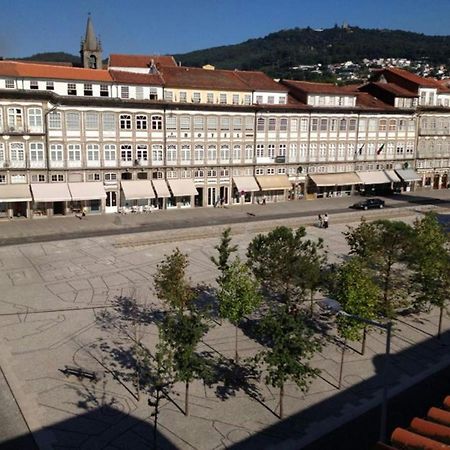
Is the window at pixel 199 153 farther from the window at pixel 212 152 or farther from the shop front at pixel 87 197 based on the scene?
the shop front at pixel 87 197

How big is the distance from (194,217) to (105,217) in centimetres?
946

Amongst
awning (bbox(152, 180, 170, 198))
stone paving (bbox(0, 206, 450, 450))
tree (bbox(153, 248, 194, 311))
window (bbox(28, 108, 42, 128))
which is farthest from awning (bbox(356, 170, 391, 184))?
tree (bbox(153, 248, 194, 311))

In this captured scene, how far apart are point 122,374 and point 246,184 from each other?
44.6 meters

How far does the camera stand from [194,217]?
60125 millimetres

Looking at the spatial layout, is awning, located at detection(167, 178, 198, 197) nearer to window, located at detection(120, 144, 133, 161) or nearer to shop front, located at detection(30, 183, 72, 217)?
window, located at detection(120, 144, 133, 161)

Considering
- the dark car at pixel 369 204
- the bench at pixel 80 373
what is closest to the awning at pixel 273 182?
the dark car at pixel 369 204

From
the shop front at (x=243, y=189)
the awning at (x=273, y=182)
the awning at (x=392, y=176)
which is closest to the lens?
the shop front at (x=243, y=189)

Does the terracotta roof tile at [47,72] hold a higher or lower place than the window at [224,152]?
higher

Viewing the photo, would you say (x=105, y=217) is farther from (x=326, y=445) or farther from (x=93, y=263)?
(x=326, y=445)

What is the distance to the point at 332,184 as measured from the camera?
74.2 metres

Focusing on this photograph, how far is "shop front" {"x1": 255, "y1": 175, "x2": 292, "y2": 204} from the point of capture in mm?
69000

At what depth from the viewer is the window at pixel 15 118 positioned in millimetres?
53812

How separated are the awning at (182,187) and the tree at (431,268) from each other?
32.4 meters

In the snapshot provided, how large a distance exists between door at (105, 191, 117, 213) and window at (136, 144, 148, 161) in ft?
15.8
